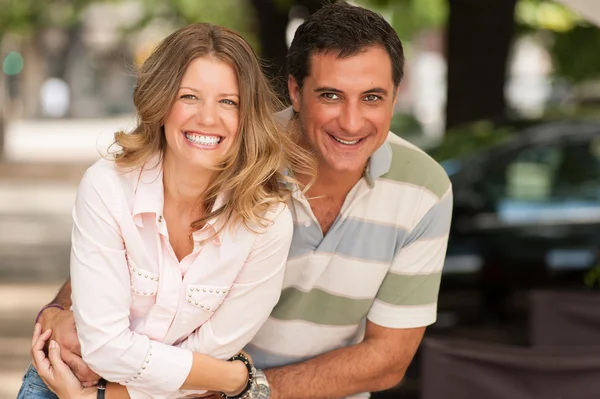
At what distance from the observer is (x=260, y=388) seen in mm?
2850

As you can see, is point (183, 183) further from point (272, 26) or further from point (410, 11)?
point (410, 11)

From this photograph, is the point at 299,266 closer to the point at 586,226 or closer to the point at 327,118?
the point at 327,118

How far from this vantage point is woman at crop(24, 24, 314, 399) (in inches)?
103

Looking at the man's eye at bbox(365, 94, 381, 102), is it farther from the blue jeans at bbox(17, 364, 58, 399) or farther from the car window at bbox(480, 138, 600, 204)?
the car window at bbox(480, 138, 600, 204)

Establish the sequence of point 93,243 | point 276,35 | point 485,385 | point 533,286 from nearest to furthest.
A: point 93,243 → point 485,385 → point 533,286 → point 276,35

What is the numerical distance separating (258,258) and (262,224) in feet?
0.33

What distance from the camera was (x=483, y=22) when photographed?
25.5 ft

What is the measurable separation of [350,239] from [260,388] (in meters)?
0.50

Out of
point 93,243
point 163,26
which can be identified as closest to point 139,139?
point 93,243

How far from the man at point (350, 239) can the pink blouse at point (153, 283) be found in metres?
0.22

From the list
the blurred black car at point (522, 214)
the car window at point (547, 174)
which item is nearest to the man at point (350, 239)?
the blurred black car at point (522, 214)

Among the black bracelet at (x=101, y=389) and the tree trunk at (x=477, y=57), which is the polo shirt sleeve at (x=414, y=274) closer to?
the black bracelet at (x=101, y=389)

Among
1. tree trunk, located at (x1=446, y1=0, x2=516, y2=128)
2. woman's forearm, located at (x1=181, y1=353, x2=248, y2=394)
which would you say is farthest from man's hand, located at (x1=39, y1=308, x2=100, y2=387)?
tree trunk, located at (x1=446, y1=0, x2=516, y2=128)

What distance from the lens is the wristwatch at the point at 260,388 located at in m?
2.83
